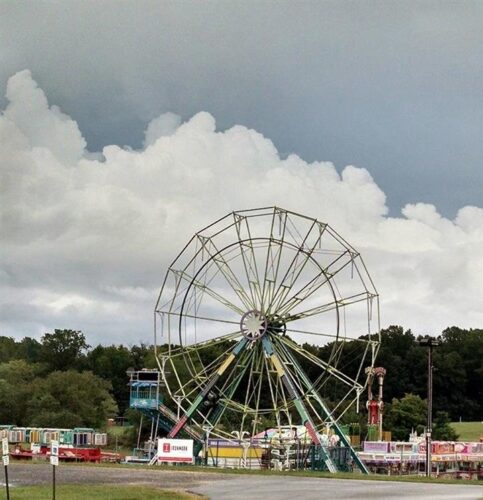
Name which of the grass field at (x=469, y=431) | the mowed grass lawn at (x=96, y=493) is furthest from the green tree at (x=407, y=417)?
the mowed grass lawn at (x=96, y=493)

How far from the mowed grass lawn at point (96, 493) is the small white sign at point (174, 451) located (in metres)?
21.1

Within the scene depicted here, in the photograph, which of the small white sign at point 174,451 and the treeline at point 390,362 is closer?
the small white sign at point 174,451

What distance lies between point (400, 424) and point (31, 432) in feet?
169

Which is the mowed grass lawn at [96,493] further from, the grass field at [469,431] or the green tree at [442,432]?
the grass field at [469,431]

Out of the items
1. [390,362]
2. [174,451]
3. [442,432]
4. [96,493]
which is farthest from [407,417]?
[96,493]

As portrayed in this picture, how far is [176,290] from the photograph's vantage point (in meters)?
62.9

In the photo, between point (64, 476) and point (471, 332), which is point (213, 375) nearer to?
point (64, 476)

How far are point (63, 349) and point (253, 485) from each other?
126 meters

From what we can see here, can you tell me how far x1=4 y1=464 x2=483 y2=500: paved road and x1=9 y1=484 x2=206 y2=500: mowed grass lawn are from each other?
1452mm

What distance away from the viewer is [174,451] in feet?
193

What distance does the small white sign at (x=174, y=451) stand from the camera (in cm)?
5878

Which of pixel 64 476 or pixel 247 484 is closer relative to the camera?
pixel 247 484

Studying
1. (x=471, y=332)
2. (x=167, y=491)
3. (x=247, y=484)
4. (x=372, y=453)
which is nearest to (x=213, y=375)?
(x=372, y=453)

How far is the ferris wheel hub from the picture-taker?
6128 cm
